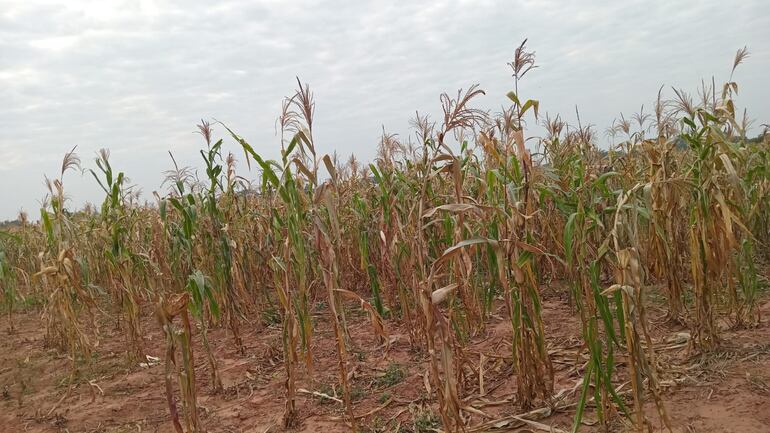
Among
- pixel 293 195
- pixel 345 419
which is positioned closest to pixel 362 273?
Answer: pixel 345 419

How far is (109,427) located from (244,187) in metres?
2.10

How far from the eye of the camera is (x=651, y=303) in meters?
4.36

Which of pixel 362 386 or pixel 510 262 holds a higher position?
pixel 510 262

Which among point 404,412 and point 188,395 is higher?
point 188,395

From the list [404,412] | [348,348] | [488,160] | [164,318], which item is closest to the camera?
→ [164,318]

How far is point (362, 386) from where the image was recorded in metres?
3.41

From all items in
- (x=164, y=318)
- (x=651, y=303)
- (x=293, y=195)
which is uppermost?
(x=293, y=195)

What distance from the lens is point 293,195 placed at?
8.40 feet

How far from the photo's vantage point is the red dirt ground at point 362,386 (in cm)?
251

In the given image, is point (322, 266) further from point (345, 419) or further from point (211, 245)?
point (211, 245)

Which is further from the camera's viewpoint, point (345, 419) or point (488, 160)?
point (488, 160)

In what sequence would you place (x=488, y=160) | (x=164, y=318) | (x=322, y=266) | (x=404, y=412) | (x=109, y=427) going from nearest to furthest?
1. (x=164, y=318)
2. (x=322, y=266)
3. (x=404, y=412)
4. (x=109, y=427)
5. (x=488, y=160)

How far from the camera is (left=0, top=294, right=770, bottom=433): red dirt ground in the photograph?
251cm

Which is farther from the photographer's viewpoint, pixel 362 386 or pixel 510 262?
pixel 362 386
